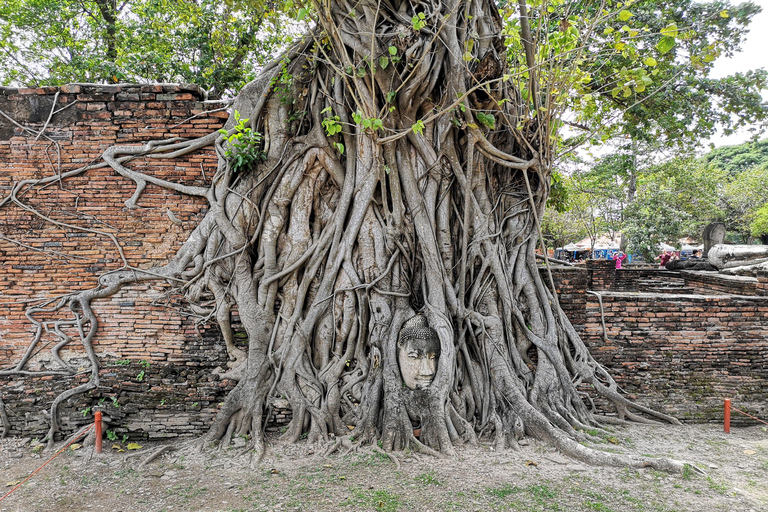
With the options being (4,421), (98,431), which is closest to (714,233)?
(98,431)

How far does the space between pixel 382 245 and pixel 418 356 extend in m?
1.19

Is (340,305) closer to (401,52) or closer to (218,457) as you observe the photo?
(218,457)

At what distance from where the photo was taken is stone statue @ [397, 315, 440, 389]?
4066 millimetres

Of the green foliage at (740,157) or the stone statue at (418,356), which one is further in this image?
the green foliage at (740,157)

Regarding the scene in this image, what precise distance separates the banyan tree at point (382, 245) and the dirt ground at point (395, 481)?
36 cm

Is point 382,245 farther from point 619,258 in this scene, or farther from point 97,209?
point 619,258

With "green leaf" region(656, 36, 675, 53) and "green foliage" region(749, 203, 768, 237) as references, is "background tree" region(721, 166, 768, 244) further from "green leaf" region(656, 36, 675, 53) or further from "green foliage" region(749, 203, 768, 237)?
"green leaf" region(656, 36, 675, 53)

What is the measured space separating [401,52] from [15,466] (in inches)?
207

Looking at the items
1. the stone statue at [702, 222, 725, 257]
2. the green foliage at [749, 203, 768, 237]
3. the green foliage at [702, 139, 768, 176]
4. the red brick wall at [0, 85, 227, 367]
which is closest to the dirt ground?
the red brick wall at [0, 85, 227, 367]

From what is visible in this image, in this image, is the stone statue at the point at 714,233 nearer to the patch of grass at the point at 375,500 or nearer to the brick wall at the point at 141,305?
the brick wall at the point at 141,305

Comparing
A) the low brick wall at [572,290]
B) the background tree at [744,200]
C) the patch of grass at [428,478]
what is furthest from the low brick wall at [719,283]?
the background tree at [744,200]

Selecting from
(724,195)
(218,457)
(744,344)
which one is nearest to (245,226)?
(218,457)

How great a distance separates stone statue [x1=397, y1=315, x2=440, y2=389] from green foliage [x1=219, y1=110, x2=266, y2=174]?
239cm

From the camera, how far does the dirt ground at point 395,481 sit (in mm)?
3131
